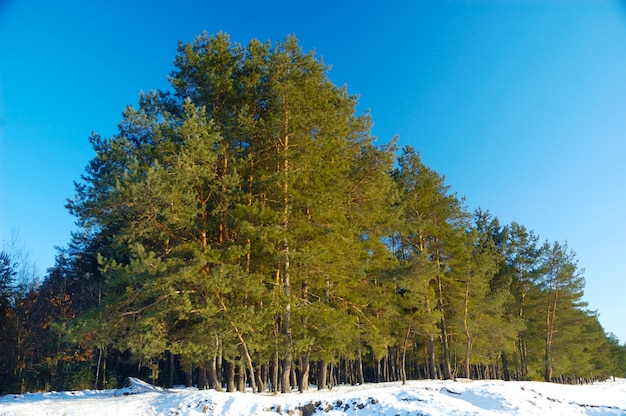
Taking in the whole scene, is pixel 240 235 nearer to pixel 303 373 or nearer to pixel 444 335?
pixel 303 373

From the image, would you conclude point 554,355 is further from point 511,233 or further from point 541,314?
point 511,233

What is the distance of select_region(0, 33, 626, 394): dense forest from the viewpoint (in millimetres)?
15375

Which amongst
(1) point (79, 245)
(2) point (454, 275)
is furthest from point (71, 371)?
(2) point (454, 275)

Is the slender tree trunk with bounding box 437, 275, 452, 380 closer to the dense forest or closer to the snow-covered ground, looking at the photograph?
the dense forest

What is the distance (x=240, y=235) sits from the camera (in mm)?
18484

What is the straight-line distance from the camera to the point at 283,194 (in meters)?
18.3

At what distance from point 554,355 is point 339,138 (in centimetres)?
3119

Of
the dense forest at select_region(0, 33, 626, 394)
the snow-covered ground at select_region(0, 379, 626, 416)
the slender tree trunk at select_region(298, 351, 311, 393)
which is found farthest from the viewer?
the slender tree trunk at select_region(298, 351, 311, 393)

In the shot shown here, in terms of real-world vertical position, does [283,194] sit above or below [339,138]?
below

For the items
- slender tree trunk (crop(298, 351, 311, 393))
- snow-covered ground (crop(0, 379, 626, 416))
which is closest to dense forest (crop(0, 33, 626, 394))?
slender tree trunk (crop(298, 351, 311, 393))

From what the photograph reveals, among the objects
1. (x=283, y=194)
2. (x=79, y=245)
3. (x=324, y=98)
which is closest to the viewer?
(x=283, y=194)

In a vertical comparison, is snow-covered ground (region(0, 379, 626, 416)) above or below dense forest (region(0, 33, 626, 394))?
below

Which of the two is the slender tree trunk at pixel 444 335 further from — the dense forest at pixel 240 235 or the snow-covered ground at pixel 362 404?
the snow-covered ground at pixel 362 404

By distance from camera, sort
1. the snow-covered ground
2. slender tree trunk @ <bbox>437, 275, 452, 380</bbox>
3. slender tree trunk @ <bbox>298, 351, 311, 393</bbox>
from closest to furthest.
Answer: the snow-covered ground → slender tree trunk @ <bbox>298, 351, 311, 393</bbox> → slender tree trunk @ <bbox>437, 275, 452, 380</bbox>
